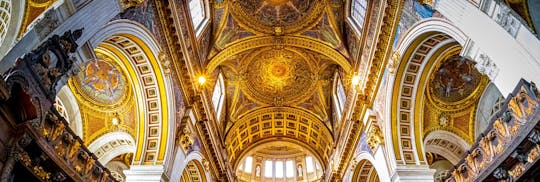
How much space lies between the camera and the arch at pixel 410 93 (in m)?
11.1

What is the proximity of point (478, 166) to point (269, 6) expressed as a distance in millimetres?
12933

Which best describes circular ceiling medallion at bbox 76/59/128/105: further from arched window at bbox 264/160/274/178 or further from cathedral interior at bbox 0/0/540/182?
arched window at bbox 264/160/274/178

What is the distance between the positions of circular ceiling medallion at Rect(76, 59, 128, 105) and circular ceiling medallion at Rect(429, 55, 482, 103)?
38.1 ft

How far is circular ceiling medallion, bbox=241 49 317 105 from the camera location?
2102cm

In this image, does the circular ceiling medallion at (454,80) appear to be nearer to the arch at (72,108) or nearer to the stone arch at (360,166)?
the stone arch at (360,166)

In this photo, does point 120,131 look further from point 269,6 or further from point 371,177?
point 371,177

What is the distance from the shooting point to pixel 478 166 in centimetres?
Result: 823

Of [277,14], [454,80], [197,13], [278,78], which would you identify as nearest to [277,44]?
[277,14]

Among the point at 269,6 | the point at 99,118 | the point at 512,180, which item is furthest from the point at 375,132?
the point at 99,118

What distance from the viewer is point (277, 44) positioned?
1942cm

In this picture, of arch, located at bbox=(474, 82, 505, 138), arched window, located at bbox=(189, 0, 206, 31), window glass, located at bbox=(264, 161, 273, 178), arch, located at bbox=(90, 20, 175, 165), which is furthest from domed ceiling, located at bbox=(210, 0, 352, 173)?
window glass, located at bbox=(264, 161, 273, 178)

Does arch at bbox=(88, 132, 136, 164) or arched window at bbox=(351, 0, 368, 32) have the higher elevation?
arched window at bbox=(351, 0, 368, 32)

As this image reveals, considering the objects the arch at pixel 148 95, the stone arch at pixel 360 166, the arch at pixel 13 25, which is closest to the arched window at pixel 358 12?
the stone arch at pixel 360 166

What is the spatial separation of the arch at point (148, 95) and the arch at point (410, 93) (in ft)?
27.3
